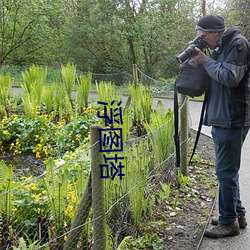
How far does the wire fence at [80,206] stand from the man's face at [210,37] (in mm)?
1124

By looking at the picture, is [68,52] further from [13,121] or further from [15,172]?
[15,172]

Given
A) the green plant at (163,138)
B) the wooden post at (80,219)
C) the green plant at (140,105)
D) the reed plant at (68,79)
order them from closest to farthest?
the wooden post at (80,219)
the green plant at (163,138)
the green plant at (140,105)
the reed plant at (68,79)

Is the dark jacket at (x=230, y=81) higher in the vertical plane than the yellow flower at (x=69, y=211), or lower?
higher

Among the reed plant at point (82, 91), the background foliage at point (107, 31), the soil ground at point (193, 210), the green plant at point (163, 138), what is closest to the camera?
the soil ground at point (193, 210)

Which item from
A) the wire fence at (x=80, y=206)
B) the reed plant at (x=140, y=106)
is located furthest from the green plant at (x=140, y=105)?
the wire fence at (x=80, y=206)

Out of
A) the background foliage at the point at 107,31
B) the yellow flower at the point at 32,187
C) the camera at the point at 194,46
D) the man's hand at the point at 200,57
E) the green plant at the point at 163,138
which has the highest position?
the background foliage at the point at 107,31

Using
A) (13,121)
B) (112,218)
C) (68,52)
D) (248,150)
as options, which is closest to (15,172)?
(13,121)

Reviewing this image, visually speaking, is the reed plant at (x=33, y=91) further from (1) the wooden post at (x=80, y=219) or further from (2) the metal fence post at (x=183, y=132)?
(1) the wooden post at (x=80, y=219)

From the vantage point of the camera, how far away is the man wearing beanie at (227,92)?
Result: 278 centimetres

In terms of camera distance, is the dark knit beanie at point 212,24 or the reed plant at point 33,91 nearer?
the dark knit beanie at point 212,24

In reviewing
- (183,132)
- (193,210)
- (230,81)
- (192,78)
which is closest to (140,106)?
(183,132)

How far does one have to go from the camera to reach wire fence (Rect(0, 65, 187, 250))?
96.8 inches

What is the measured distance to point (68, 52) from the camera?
16.3 metres

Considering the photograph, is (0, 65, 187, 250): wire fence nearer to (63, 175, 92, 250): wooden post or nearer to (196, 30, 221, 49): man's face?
(63, 175, 92, 250): wooden post
